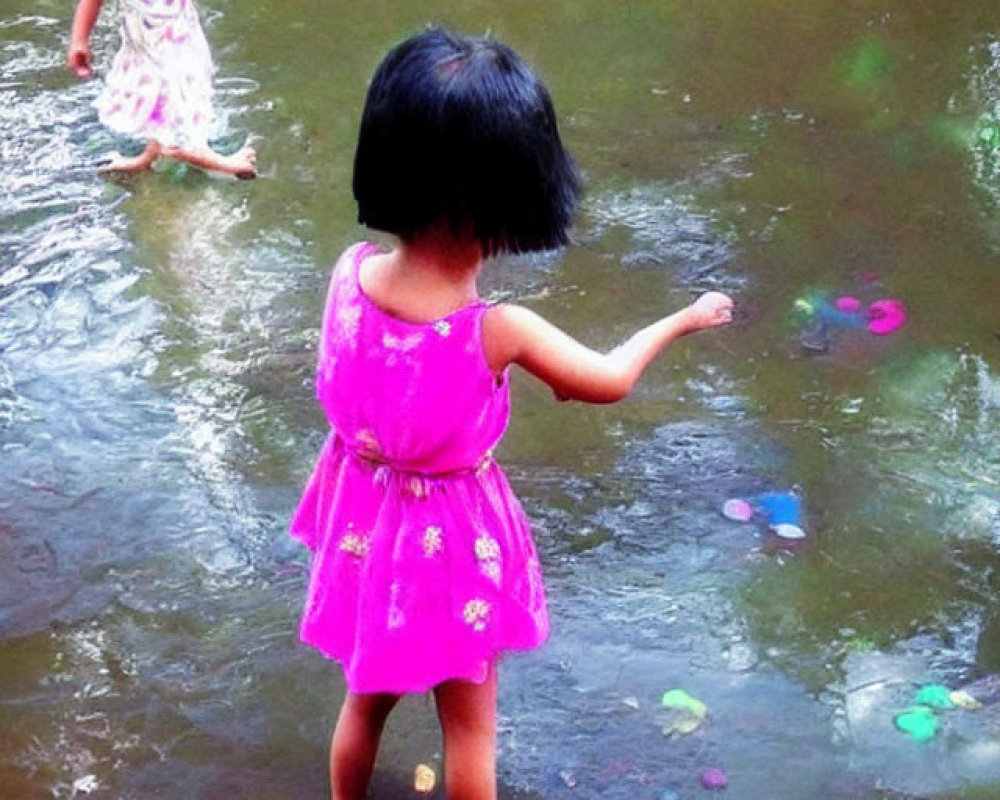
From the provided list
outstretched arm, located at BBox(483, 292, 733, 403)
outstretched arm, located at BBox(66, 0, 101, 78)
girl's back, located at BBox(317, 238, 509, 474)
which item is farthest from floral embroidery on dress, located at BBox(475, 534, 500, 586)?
outstretched arm, located at BBox(66, 0, 101, 78)

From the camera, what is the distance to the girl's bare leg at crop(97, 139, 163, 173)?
4188 mm

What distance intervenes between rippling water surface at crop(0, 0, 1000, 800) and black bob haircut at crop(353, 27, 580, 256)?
3.54ft

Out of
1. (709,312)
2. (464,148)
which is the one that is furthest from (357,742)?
(464,148)

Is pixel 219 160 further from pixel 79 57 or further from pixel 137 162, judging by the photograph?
pixel 79 57

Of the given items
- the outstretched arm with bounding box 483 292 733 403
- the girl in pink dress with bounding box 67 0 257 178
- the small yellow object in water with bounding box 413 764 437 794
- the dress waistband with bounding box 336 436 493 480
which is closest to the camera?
the outstretched arm with bounding box 483 292 733 403

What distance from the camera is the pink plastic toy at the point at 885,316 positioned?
3.52 meters

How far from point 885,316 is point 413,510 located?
1.93 meters

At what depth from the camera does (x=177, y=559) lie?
292 cm

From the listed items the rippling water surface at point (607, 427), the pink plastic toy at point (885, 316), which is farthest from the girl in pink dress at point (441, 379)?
the pink plastic toy at point (885, 316)

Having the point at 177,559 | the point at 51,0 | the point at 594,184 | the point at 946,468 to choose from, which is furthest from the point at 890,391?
the point at 51,0

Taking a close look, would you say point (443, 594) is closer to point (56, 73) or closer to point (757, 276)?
point (757, 276)

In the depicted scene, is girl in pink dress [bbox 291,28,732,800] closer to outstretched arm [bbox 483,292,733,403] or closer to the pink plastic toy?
outstretched arm [bbox 483,292,733,403]

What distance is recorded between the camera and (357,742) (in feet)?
7.36

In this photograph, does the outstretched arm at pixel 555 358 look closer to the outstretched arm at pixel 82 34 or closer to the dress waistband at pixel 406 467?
the dress waistband at pixel 406 467
